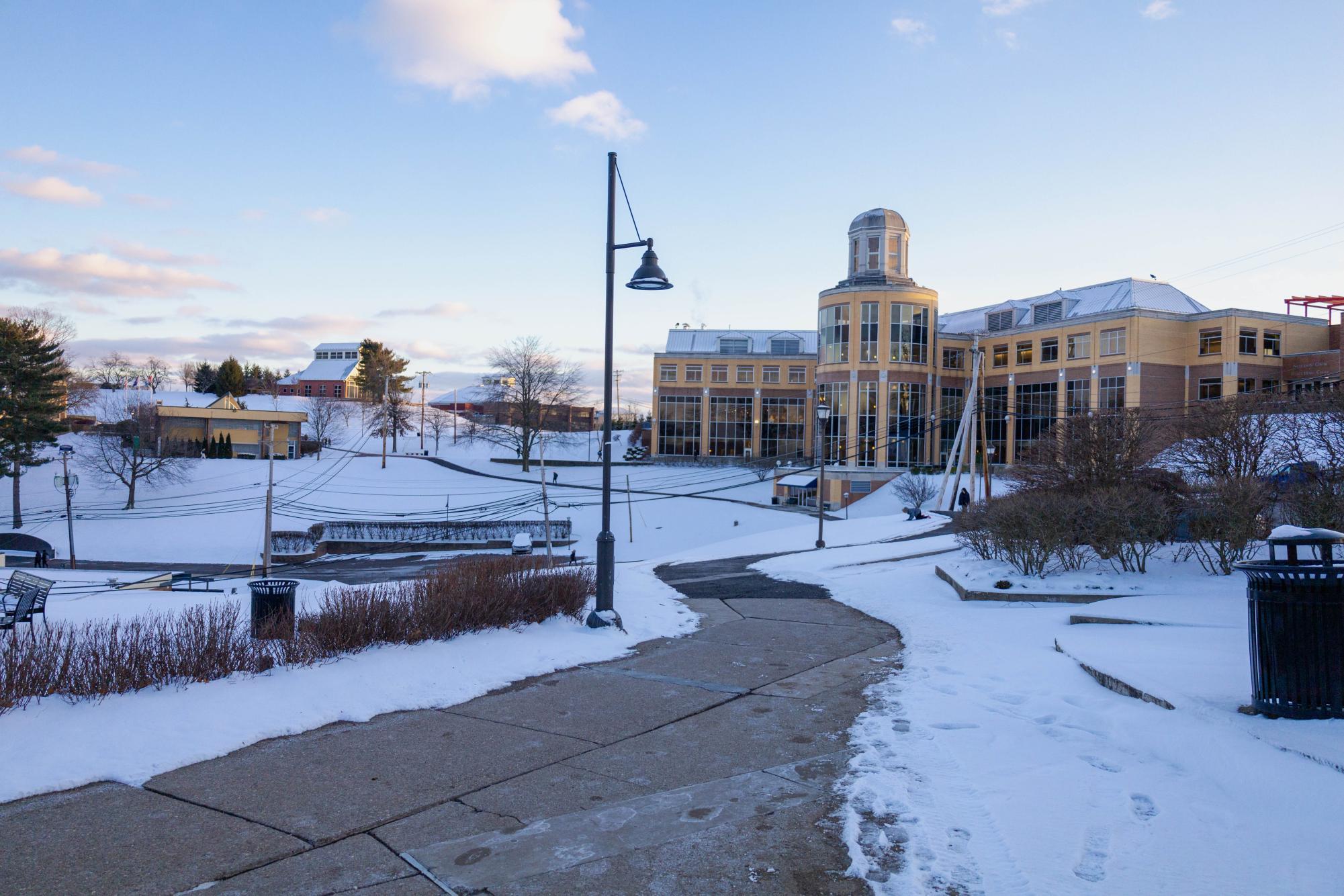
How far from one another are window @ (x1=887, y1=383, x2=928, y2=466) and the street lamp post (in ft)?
137

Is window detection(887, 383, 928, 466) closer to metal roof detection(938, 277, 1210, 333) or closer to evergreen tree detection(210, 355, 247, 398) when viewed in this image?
metal roof detection(938, 277, 1210, 333)

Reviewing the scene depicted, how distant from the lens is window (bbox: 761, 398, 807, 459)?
72812 millimetres

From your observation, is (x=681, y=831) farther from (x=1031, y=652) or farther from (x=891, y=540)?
(x=891, y=540)

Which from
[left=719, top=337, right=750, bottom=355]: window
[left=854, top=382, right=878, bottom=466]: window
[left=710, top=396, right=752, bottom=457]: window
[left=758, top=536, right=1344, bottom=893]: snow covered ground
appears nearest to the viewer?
[left=758, top=536, right=1344, bottom=893]: snow covered ground

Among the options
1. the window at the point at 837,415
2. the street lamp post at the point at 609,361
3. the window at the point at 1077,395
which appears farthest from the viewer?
the window at the point at 1077,395

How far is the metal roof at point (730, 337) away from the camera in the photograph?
7500cm

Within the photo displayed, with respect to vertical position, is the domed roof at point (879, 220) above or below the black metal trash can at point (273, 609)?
above

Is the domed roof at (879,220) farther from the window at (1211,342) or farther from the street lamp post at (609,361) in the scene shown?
the street lamp post at (609,361)

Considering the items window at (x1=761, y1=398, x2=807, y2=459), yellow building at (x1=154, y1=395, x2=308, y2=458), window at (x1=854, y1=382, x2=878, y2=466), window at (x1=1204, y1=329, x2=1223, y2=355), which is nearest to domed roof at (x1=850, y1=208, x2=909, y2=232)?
window at (x1=854, y1=382, x2=878, y2=466)

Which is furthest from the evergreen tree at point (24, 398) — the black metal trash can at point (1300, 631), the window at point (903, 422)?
the black metal trash can at point (1300, 631)

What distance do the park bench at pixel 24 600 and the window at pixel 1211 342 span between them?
56.3 meters

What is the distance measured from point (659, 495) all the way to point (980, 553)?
38693 mm

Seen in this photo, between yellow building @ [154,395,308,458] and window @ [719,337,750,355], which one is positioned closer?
window @ [719,337,750,355]

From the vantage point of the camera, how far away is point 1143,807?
15.5ft
